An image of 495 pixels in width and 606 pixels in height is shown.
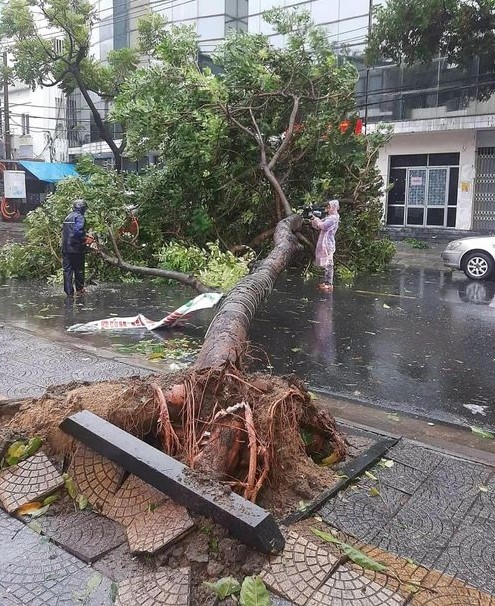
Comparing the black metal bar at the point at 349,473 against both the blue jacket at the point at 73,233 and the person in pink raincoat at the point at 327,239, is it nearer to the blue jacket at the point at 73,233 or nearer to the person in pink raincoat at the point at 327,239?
the person in pink raincoat at the point at 327,239

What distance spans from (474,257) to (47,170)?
2977 cm

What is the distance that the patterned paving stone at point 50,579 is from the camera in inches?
99.9

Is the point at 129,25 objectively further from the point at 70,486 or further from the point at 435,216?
the point at 70,486

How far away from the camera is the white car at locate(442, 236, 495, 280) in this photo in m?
13.1

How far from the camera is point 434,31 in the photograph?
18516 mm

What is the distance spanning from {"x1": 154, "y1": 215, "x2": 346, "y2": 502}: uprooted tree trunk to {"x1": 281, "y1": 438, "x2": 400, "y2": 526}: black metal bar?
0.46ft

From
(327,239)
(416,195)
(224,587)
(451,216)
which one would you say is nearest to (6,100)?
(416,195)

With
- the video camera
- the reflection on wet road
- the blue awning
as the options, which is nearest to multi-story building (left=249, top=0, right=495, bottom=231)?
the video camera

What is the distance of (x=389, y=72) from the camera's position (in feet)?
71.0

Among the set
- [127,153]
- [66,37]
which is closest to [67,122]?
[66,37]

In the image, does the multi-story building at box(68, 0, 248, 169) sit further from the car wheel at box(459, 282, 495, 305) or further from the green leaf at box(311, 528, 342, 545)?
the green leaf at box(311, 528, 342, 545)

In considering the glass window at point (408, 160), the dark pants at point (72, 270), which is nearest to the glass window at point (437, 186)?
the glass window at point (408, 160)

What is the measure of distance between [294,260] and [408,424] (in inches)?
336

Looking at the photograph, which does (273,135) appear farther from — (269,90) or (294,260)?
(294,260)
